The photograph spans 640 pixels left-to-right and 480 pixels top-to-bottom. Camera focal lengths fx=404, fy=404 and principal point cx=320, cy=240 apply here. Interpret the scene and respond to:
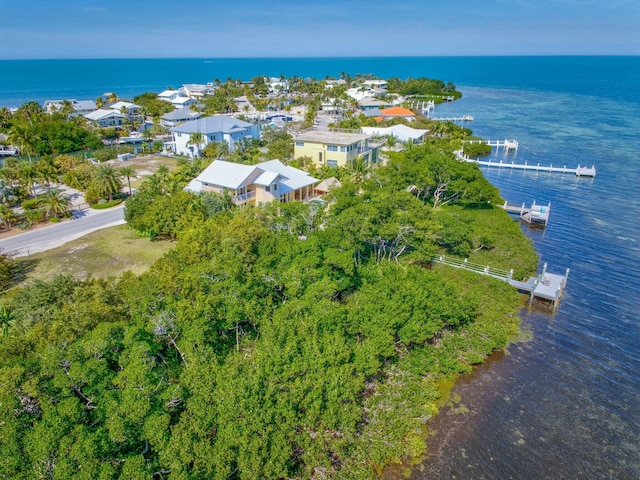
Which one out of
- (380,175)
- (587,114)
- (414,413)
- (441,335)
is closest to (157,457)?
(414,413)

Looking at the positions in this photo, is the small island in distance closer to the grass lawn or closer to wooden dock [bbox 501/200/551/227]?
the grass lawn

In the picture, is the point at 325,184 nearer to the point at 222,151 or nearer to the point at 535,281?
the point at 222,151

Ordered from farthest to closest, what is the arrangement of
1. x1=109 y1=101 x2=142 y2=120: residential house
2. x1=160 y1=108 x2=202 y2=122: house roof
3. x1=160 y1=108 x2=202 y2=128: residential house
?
1. x1=109 y1=101 x2=142 y2=120: residential house
2. x1=160 y1=108 x2=202 y2=128: residential house
3. x1=160 y1=108 x2=202 y2=122: house roof

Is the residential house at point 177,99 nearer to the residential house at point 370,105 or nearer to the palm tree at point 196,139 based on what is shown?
the residential house at point 370,105

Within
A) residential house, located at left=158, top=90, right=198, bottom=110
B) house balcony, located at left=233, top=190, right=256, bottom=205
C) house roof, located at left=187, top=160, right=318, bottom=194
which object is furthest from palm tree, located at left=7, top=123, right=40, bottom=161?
residential house, located at left=158, top=90, right=198, bottom=110

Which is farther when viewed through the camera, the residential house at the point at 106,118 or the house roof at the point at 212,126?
the residential house at the point at 106,118

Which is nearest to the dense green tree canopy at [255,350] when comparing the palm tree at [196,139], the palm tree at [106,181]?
the palm tree at [106,181]

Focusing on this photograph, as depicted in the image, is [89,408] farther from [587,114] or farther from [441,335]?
[587,114]
